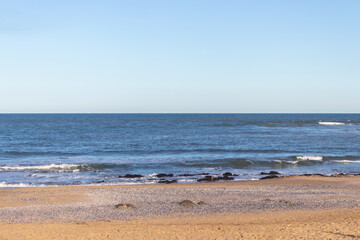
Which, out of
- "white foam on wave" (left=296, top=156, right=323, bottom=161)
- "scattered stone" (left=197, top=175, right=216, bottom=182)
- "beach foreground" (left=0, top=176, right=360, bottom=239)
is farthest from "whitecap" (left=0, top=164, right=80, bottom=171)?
"white foam on wave" (left=296, top=156, right=323, bottom=161)

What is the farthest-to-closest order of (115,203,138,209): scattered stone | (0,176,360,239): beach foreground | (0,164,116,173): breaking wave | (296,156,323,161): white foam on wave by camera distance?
(296,156,323,161): white foam on wave → (0,164,116,173): breaking wave → (115,203,138,209): scattered stone → (0,176,360,239): beach foreground

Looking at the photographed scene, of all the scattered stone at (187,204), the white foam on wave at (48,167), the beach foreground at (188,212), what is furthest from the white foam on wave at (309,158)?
the scattered stone at (187,204)

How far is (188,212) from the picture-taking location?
56.3 ft

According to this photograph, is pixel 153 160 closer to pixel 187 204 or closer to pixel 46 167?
pixel 46 167

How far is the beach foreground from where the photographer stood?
13461 millimetres

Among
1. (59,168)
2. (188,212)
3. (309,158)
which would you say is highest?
(188,212)

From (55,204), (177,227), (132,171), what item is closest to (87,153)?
(132,171)

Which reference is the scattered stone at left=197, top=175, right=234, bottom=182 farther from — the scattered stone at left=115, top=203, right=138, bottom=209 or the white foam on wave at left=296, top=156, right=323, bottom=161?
the white foam on wave at left=296, top=156, right=323, bottom=161

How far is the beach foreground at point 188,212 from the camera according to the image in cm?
1346

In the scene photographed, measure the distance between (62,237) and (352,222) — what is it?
403 inches

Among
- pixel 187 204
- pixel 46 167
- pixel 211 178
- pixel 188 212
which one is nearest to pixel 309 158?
pixel 211 178

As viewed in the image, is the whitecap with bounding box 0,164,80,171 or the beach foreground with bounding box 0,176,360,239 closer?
the beach foreground with bounding box 0,176,360,239

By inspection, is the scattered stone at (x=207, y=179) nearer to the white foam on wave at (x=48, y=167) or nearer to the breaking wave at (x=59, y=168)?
the breaking wave at (x=59, y=168)

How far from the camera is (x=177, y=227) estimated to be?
562 inches
